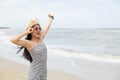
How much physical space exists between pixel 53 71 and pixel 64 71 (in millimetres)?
339

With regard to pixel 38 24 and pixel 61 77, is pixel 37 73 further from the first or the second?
pixel 61 77

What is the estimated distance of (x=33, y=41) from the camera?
149 inches

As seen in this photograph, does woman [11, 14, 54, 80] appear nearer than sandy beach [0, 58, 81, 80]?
Yes

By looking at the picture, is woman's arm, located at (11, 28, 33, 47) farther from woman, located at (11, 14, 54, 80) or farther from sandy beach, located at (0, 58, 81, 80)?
sandy beach, located at (0, 58, 81, 80)

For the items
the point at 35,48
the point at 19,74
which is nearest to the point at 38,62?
the point at 35,48

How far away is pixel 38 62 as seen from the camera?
147 inches

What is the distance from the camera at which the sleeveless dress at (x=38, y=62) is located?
371 centimetres

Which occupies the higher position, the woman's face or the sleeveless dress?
the woman's face

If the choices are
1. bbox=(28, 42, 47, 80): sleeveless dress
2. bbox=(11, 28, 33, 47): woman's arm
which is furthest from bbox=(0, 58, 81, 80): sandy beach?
bbox=(11, 28, 33, 47): woman's arm

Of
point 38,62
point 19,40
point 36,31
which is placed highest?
point 36,31

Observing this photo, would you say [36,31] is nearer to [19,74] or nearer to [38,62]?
[38,62]

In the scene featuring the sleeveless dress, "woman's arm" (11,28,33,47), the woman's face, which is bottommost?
the sleeveless dress

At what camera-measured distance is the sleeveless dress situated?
12.2 ft

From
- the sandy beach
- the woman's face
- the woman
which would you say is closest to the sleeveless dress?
the woman
